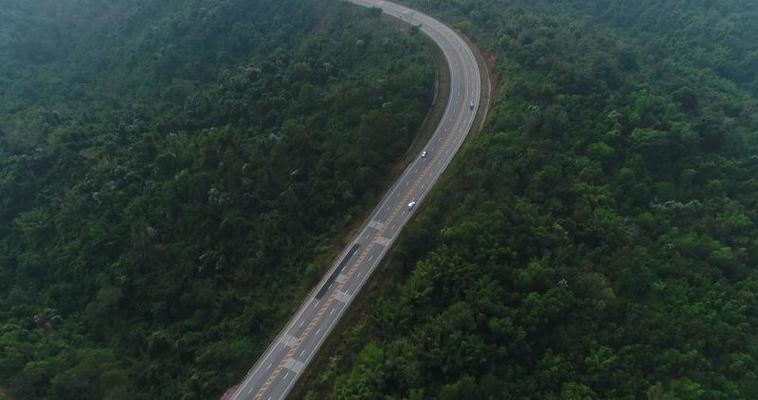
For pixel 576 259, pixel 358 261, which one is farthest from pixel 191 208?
pixel 576 259

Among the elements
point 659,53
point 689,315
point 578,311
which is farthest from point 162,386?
point 659,53

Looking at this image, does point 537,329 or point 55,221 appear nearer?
point 537,329

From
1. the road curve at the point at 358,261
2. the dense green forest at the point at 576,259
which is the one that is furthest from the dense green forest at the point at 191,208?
the dense green forest at the point at 576,259

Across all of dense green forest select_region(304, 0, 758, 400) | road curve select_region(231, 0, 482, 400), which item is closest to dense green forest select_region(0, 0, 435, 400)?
road curve select_region(231, 0, 482, 400)

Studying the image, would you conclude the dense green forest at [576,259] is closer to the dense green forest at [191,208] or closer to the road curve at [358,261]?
the road curve at [358,261]

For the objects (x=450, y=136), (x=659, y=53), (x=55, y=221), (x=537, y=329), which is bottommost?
(x=55, y=221)

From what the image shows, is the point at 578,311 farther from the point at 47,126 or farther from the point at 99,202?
the point at 47,126
